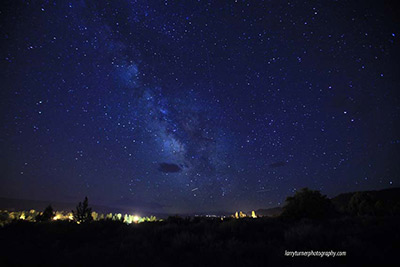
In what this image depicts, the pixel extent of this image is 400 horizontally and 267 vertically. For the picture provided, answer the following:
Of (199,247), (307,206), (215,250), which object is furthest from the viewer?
(307,206)

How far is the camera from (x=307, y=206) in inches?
451

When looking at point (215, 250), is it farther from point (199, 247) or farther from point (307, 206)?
point (307, 206)

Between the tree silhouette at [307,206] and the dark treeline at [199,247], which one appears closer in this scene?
the dark treeline at [199,247]

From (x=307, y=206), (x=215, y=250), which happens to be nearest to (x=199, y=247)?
(x=215, y=250)

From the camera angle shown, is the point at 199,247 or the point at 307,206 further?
the point at 307,206

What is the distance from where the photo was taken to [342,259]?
4379 millimetres

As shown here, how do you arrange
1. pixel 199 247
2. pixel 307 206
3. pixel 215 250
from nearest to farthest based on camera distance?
pixel 215 250 < pixel 199 247 < pixel 307 206

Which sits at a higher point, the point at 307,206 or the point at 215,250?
the point at 307,206

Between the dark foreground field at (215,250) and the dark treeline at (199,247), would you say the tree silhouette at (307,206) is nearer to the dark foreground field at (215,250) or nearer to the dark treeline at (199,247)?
the dark treeline at (199,247)

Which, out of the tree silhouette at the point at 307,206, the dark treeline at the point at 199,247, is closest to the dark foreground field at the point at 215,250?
the dark treeline at the point at 199,247

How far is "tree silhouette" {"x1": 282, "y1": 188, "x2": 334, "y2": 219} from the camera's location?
1133 centimetres

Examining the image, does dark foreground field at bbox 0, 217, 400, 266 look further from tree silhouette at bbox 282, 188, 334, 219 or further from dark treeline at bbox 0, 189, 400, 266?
tree silhouette at bbox 282, 188, 334, 219

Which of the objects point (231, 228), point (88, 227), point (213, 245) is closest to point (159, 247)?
point (213, 245)

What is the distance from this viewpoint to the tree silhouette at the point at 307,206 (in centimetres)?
1133
